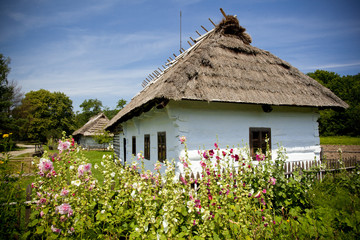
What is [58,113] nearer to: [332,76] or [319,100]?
[319,100]

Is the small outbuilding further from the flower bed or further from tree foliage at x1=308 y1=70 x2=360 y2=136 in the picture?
tree foliage at x1=308 y1=70 x2=360 y2=136

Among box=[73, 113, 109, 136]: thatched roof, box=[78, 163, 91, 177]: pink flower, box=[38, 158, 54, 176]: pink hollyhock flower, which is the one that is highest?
box=[73, 113, 109, 136]: thatched roof

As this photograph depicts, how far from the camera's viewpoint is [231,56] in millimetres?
6453

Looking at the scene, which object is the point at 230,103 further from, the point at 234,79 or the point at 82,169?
the point at 82,169

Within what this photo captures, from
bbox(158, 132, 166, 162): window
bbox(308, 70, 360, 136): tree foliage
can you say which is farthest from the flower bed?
bbox(308, 70, 360, 136): tree foliage

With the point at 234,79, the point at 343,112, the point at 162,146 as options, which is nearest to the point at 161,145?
the point at 162,146

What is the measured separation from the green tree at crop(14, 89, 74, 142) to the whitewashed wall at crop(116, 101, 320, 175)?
3554 cm

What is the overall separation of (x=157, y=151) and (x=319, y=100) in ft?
18.2

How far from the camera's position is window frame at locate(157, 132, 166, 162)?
5.92 m

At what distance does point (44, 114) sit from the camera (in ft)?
127

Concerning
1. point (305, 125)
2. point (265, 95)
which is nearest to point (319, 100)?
point (305, 125)

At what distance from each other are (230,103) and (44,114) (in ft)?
142

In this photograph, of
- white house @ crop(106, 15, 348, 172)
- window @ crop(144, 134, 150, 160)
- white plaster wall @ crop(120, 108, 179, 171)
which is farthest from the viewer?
window @ crop(144, 134, 150, 160)

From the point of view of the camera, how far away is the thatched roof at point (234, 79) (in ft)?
16.1
